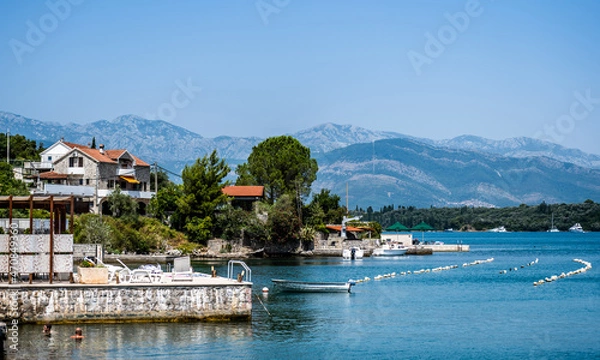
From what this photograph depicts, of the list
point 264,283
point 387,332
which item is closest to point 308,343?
point 387,332

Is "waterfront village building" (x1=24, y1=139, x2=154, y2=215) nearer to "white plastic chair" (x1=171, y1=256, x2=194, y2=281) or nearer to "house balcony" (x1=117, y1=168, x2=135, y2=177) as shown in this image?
"house balcony" (x1=117, y1=168, x2=135, y2=177)

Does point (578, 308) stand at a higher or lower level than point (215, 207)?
Result: lower

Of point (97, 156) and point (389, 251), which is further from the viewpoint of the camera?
point (389, 251)

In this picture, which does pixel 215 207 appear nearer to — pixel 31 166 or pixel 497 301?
pixel 31 166

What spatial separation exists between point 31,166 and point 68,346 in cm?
7053

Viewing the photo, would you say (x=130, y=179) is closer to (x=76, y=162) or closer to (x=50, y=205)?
(x=76, y=162)

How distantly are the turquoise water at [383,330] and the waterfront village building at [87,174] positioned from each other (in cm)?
3322

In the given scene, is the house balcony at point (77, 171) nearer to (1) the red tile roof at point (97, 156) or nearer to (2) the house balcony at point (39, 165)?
(1) the red tile roof at point (97, 156)

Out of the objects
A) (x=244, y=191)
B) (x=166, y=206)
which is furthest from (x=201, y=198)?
(x=244, y=191)

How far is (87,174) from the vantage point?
93.1m

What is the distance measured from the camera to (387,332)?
38.7 m

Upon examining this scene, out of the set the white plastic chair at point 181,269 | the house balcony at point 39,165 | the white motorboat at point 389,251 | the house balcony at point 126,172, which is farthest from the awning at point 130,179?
the white plastic chair at point 181,269

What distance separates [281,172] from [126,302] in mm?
81081

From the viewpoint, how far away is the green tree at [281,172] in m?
114
